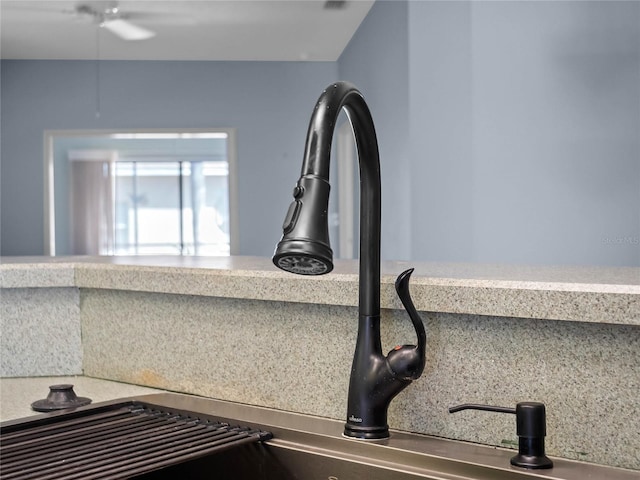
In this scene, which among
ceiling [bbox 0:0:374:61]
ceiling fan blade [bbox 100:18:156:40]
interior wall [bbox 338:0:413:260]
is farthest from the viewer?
ceiling fan blade [bbox 100:18:156:40]

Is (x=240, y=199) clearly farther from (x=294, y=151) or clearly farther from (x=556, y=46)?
(x=556, y=46)

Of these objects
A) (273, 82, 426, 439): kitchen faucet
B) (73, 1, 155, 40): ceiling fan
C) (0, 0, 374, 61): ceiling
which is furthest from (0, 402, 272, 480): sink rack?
(73, 1, 155, 40): ceiling fan

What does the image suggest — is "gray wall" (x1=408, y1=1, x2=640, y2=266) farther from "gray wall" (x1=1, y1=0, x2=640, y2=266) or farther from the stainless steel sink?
the stainless steel sink

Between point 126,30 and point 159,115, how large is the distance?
39.8 inches

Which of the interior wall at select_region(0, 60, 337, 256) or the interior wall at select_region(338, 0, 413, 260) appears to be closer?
the interior wall at select_region(338, 0, 413, 260)

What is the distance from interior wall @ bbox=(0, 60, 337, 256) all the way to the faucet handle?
546 cm

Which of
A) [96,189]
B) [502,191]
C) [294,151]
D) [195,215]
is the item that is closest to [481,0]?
[502,191]

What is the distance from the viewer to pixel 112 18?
495cm

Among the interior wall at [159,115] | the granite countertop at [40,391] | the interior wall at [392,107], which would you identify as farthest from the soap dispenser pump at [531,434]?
the interior wall at [159,115]

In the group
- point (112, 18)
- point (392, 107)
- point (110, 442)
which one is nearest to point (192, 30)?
point (112, 18)

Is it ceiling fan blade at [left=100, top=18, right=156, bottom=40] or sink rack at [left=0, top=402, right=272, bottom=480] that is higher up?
ceiling fan blade at [left=100, top=18, right=156, bottom=40]

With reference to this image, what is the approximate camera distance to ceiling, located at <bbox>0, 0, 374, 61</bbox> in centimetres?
470

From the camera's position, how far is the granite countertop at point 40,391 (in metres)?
1.02

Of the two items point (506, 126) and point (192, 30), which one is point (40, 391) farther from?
point (192, 30)
